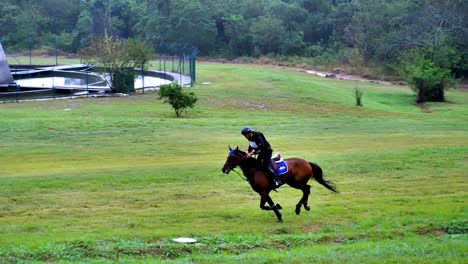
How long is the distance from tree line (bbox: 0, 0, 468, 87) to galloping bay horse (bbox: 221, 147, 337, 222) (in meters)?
62.2

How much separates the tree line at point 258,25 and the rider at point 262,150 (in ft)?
207

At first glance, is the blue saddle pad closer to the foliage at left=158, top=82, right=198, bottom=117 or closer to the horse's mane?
the horse's mane

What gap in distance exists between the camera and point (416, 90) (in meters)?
60.9

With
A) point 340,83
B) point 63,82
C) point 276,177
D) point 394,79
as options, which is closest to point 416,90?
point 340,83

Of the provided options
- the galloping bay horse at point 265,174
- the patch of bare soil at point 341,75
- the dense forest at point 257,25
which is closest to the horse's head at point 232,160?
the galloping bay horse at point 265,174

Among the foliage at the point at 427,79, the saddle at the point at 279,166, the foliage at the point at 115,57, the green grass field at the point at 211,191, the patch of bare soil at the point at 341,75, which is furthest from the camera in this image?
the patch of bare soil at the point at 341,75

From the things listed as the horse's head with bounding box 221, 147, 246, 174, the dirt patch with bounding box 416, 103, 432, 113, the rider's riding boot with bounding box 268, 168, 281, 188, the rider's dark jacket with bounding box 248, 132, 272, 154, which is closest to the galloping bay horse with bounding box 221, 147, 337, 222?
the horse's head with bounding box 221, 147, 246, 174

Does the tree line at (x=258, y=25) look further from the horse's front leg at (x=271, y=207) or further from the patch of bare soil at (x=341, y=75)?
the horse's front leg at (x=271, y=207)

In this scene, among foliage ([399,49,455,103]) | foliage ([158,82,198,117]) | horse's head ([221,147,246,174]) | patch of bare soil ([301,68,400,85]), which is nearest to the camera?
horse's head ([221,147,246,174])

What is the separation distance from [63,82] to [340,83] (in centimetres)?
2560

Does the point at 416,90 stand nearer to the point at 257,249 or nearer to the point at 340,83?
the point at 340,83

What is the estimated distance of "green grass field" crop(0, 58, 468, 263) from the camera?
13.0m

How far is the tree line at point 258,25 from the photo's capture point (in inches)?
3221

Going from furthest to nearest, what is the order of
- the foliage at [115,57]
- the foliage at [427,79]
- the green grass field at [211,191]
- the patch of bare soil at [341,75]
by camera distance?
the patch of bare soil at [341,75] → the foliage at [427,79] → the foliage at [115,57] → the green grass field at [211,191]
